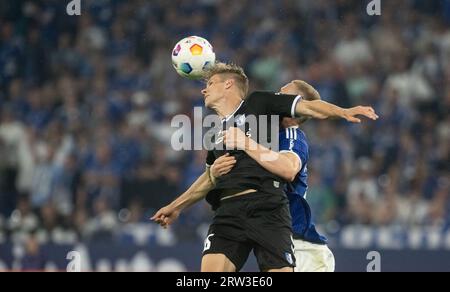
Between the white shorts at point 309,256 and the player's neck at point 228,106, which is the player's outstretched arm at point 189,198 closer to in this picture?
the player's neck at point 228,106

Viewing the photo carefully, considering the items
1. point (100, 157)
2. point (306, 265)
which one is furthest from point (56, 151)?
point (306, 265)

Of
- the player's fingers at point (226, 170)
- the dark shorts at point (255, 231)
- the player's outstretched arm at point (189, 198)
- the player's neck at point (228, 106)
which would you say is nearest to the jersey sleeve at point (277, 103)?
the player's neck at point (228, 106)

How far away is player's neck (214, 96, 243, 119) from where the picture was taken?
7.14 metres

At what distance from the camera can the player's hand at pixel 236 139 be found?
671 cm

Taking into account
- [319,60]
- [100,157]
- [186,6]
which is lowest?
[100,157]

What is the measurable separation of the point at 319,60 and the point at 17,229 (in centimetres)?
484

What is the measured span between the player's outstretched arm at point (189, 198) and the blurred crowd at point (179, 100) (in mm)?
5054

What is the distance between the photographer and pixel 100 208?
43.0 ft

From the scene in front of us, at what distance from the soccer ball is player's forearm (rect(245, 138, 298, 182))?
124 centimetres

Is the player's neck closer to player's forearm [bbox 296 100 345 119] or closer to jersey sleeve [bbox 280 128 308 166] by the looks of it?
jersey sleeve [bbox 280 128 308 166]

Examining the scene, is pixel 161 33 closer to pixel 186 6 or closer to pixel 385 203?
pixel 186 6

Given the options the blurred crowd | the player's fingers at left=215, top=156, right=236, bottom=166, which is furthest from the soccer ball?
the blurred crowd
